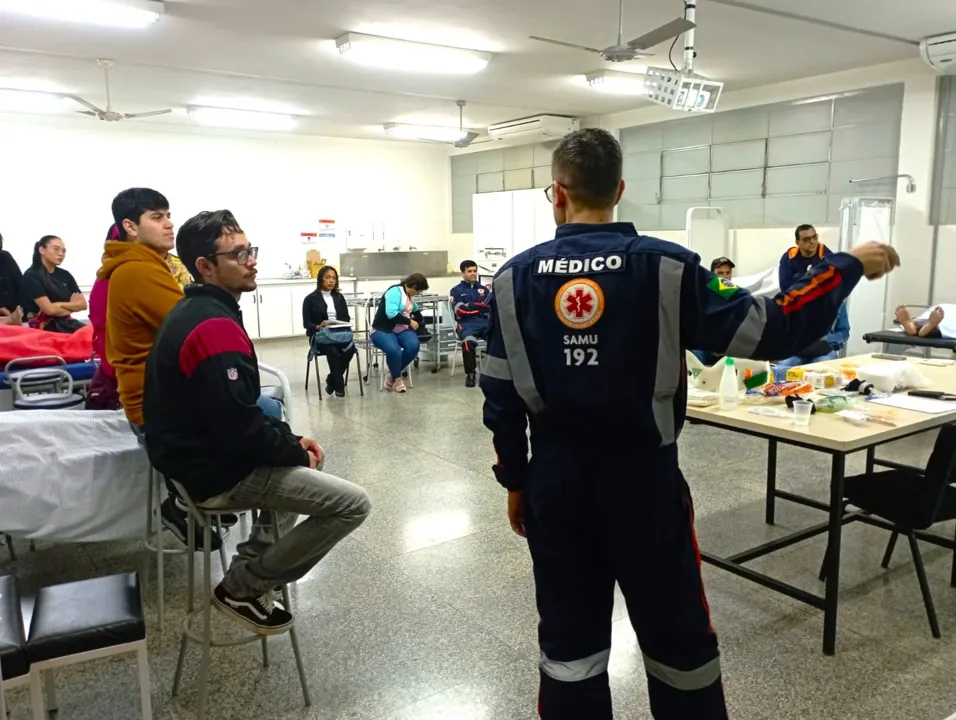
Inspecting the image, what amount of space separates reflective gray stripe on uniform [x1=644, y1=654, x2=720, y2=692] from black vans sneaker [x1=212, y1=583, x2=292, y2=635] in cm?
115

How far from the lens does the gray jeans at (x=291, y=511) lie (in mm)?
2111

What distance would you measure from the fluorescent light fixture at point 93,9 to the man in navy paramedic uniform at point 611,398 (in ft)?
14.2

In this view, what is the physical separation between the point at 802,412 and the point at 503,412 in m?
1.45

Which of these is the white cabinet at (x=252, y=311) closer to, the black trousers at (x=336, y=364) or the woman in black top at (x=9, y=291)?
the black trousers at (x=336, y=364)

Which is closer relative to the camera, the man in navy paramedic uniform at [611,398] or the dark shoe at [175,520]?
the man in navy paramedic uniform at [611,398]

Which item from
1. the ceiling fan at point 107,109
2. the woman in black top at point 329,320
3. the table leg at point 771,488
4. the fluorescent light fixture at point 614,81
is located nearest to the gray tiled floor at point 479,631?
the table leg at point 771,488

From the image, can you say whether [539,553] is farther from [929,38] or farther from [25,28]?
[929,38]

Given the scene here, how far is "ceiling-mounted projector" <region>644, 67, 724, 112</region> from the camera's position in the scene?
472 centimetres

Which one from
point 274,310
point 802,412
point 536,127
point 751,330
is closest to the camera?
point 751,330

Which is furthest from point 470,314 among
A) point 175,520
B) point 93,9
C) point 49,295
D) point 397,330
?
point 175,520

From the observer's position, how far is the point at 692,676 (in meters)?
1.52

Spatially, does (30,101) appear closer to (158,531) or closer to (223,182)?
(223,182)

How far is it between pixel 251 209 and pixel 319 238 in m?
1.16

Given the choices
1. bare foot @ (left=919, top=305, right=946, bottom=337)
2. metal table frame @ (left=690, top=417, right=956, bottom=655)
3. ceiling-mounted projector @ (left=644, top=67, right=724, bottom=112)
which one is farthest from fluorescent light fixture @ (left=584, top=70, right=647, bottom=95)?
metal table frame @ (left=690, top=417, right=956, bottom=655)
